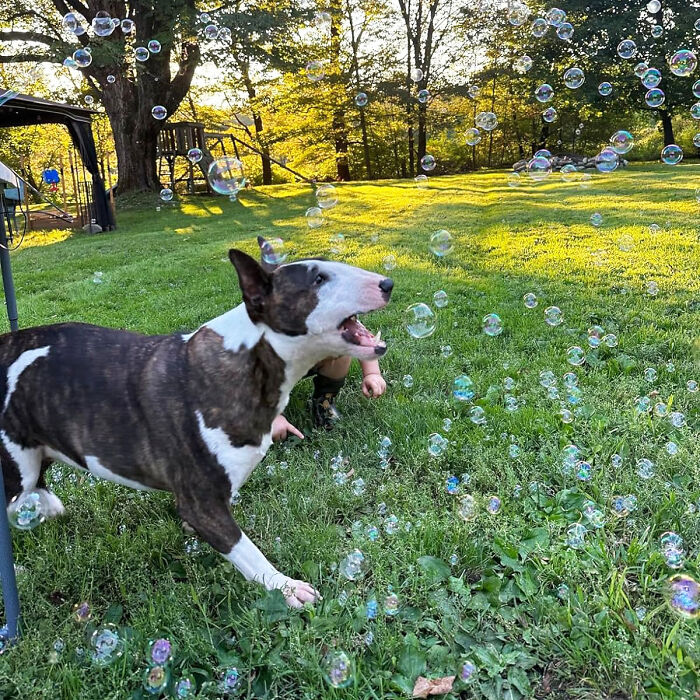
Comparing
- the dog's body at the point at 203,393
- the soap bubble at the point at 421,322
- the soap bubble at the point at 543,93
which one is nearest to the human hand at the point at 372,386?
the soap bubble at the point at 421,322

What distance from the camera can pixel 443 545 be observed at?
2.60 m

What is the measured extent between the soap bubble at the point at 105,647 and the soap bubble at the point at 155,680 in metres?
0.17

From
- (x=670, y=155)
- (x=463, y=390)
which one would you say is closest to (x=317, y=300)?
(x=463, y=390)

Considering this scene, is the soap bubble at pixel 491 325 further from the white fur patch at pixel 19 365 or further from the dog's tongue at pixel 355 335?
the white fur patch at pixel 19 365

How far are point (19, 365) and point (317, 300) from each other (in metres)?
1.41

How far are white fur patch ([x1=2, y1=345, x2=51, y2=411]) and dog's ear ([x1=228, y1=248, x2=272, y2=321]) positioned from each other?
100 centimetres

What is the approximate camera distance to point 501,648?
6.98 feet

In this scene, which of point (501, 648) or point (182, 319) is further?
point (182, 319)

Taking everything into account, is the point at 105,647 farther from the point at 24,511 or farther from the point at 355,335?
the point at 355,335

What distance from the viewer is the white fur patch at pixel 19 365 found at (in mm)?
2504

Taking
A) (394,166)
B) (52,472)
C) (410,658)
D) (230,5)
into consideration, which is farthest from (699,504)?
(394,166)

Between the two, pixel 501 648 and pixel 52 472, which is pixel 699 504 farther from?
pixel 52 472

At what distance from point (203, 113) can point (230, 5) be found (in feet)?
51.4

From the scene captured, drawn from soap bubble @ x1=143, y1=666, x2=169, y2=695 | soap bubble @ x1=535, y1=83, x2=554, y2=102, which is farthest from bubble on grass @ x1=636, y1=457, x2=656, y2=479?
soap bubble @ x1=535, y1=83, x2=554, y2=102
